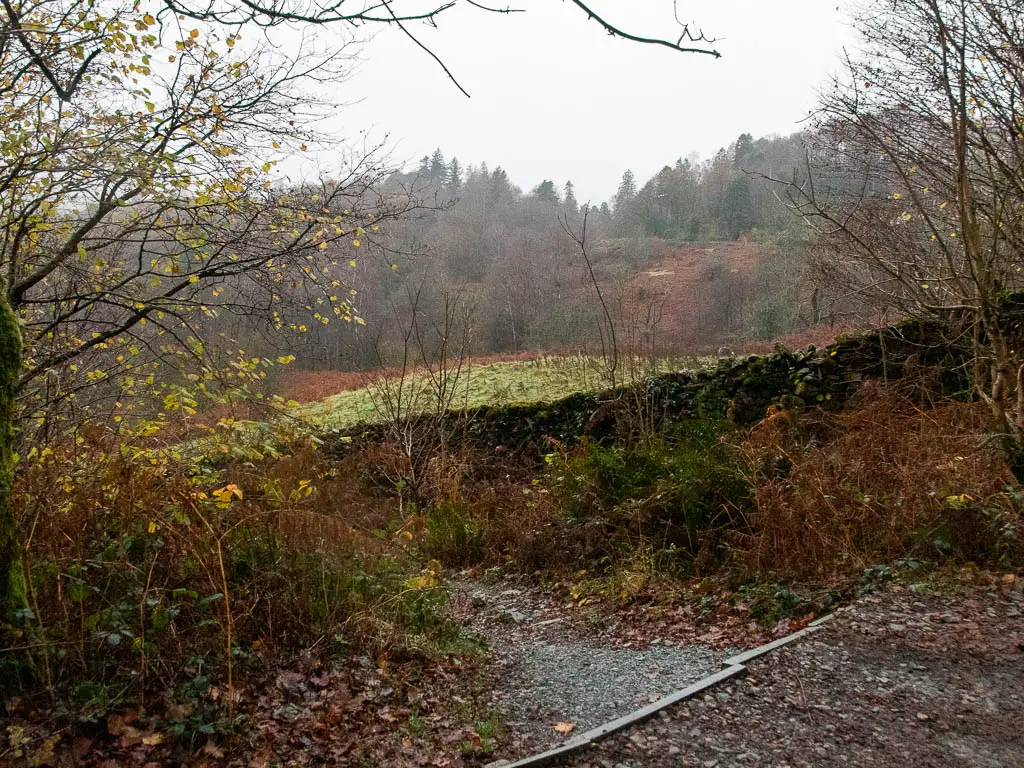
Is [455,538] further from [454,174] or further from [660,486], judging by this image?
[454,174]

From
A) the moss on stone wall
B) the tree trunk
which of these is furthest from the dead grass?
the tree trunk

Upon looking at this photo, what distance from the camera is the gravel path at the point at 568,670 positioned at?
11.6 feet

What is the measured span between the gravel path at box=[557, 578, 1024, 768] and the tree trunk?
8.48ft

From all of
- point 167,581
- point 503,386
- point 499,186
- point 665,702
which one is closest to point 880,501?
point 665,702

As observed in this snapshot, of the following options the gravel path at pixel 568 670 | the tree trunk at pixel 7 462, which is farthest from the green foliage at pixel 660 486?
the tree trunk at pixel 7 462

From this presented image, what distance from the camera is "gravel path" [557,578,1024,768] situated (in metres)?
2.90

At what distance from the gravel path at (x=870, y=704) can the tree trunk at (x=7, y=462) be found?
102 inches

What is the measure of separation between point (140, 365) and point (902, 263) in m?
7.51

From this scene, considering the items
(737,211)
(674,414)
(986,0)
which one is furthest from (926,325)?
(737,211)

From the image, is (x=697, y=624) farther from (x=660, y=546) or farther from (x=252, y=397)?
(x=252, y=397)

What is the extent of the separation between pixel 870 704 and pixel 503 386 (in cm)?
1204

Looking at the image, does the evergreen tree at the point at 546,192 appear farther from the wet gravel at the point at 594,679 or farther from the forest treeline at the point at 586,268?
the wet gravel at the point at 594,679

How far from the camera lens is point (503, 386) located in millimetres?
15031

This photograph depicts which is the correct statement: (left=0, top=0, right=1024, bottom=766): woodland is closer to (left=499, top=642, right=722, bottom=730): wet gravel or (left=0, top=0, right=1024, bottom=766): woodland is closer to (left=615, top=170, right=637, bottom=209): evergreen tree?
(left=499, top=642, right=722, bottom=730): wet gravel
